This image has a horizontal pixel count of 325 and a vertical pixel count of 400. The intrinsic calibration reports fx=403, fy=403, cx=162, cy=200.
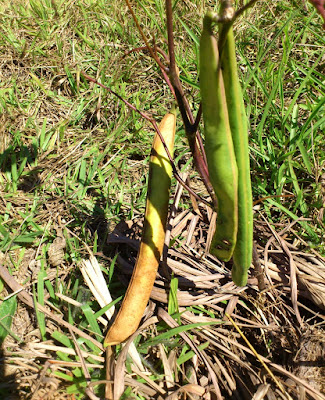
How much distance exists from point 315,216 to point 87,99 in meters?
1.41

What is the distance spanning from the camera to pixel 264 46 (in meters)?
2.47

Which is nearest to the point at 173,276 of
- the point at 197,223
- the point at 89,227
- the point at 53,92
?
the point at 197,223

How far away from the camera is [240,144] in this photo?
1020 mm

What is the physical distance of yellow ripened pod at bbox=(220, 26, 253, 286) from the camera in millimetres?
919

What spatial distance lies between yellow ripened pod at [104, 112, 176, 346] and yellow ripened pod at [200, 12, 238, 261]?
281mm

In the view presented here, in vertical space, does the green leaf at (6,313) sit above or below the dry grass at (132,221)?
below

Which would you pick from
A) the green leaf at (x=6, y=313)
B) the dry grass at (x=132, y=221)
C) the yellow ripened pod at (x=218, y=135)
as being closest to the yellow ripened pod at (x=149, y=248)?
the dry grass at (x=132, y=221)

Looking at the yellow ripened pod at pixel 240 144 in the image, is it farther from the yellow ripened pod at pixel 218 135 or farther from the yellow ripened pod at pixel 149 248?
the yellow ripened pod at pixel 149 248

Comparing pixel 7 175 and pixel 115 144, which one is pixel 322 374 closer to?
pixel 115 144

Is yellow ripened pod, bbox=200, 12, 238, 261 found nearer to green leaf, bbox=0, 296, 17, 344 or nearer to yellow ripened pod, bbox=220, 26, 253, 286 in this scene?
yellow ripened pod, bbox=220, 26, 253, 286

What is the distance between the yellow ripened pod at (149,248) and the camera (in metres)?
1.37

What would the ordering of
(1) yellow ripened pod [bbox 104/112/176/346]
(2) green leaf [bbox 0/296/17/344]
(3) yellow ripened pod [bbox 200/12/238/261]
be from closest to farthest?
(3) yellow ripened pod [bbox 200/12/238/261], (1) yellow ripened pod [bbox 104/112/176/346], (2) green leaf [bbox 0/296/17/344]

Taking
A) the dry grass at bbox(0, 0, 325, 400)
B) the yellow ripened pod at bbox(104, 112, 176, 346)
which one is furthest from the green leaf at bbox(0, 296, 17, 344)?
the yellow ripened pod at bbox(104, 112, 176, 346)

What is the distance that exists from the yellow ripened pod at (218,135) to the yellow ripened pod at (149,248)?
0.28 m
